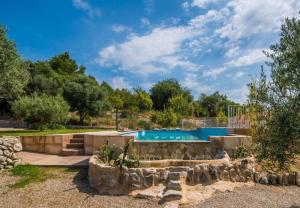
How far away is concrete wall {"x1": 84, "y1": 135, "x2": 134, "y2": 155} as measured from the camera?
9.71 meters

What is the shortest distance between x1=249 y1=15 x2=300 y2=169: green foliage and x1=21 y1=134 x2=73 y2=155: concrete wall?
8032 mm

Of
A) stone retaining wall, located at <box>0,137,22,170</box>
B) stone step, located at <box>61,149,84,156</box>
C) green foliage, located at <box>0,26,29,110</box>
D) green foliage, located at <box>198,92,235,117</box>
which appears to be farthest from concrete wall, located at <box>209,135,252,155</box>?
green foliage, located at <box>198,92,235,117</box>

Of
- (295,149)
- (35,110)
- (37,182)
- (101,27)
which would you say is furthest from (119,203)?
(35,110)

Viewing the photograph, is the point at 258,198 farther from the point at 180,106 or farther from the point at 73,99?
the point at 73,99

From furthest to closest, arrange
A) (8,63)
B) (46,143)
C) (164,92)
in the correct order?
(164,92) → (8,63) → (46,143)

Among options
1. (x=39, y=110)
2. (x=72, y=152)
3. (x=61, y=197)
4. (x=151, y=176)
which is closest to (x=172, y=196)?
(x=151, y=176)

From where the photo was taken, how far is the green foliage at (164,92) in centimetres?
4838

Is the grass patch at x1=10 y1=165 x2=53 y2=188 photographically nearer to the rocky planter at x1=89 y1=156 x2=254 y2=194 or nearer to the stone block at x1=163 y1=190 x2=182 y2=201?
the rocky planter at x1=89 y1=156 x2=254 y2=194

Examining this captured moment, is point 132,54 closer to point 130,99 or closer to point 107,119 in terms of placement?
point 107,119

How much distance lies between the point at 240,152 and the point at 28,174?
679 cm

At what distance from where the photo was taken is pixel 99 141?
10234 millimetres

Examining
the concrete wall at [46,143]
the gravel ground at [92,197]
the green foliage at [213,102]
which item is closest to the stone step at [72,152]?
the concrete wall at [46,143]

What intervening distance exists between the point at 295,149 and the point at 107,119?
3157 cm

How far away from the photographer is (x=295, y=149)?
4.98 metres
